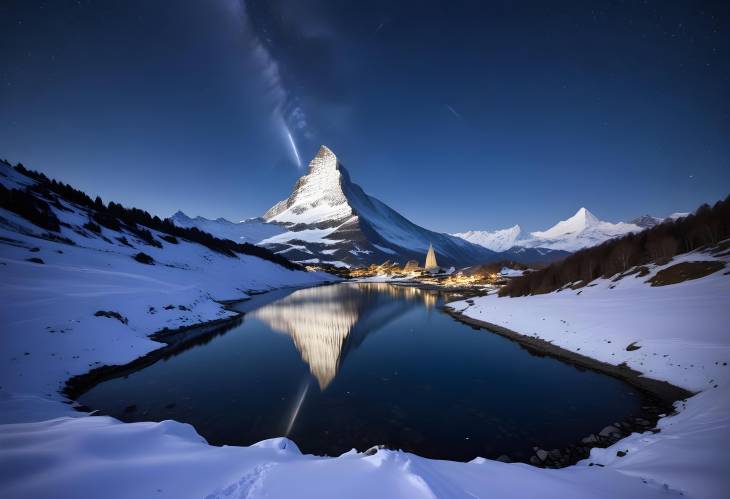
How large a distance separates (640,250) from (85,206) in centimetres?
9698

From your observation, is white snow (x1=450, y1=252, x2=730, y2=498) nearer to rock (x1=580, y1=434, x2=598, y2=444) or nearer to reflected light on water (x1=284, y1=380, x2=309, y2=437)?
rock (x1=580, y1=434, x2=598, y2=444)

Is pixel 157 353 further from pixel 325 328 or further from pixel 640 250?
pixel 640 250

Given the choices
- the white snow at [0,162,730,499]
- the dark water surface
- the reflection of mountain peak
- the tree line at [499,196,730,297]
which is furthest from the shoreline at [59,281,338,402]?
the tree line at [499,196,730,297]

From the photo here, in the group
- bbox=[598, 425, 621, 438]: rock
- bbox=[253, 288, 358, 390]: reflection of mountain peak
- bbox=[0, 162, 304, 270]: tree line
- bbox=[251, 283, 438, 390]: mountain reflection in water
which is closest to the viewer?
bbox=[598, 425, 621, 438]: rock

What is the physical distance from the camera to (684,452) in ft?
22.7

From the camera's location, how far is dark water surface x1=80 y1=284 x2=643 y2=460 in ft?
36.2

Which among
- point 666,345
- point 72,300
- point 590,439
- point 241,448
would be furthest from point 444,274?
point 241,448

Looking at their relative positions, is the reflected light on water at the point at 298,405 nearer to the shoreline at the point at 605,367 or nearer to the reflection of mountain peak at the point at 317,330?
the reflection of mountain peak at the point at 317,330

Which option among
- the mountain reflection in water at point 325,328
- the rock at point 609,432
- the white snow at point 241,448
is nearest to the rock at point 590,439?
the rock at point 609,432

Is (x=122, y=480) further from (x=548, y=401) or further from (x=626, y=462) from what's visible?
(x=548, y=401)

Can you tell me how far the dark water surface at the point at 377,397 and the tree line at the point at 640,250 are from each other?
66.7ft

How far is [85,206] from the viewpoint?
58375 millimetres

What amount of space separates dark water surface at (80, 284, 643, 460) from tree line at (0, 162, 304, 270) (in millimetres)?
36160

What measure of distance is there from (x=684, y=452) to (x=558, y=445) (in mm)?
4086
